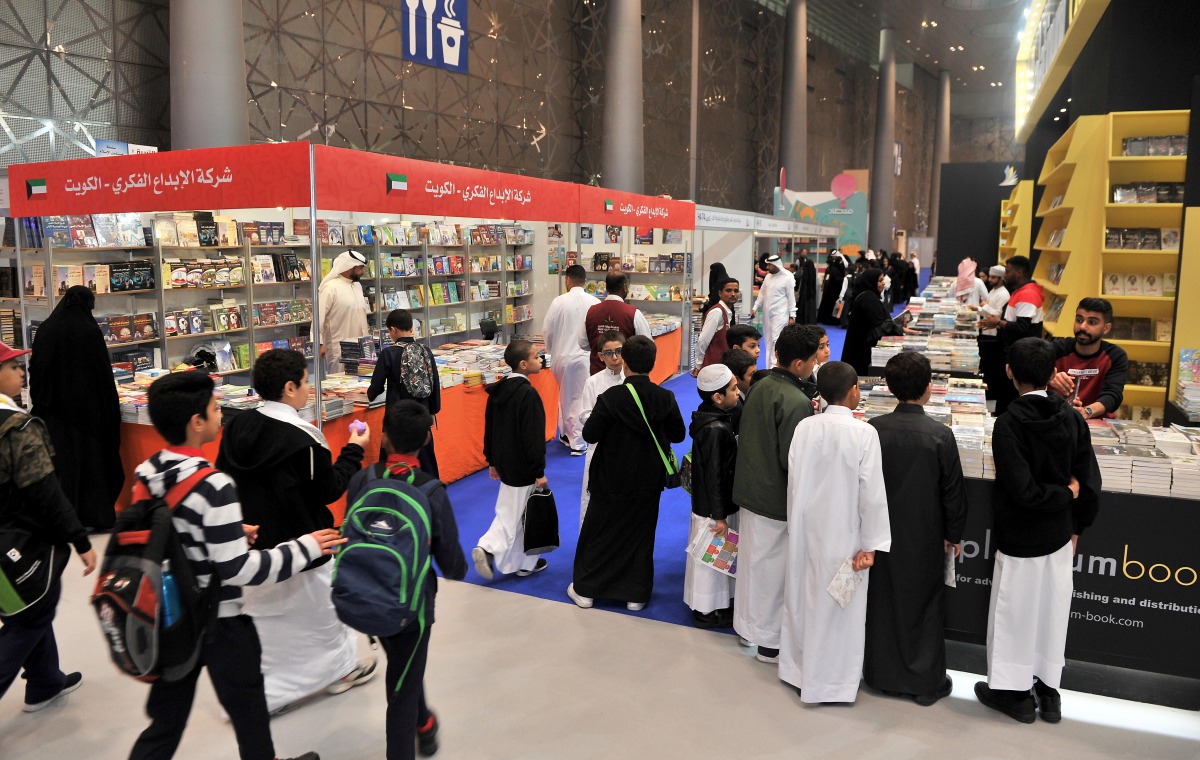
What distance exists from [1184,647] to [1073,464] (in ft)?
3.04

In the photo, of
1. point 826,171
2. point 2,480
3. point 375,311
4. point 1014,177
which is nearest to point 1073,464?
point 2,480

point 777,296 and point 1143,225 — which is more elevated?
point 1143,225

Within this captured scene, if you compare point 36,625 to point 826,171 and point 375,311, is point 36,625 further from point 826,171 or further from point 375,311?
point 826,171

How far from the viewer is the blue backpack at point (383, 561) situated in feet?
7.92

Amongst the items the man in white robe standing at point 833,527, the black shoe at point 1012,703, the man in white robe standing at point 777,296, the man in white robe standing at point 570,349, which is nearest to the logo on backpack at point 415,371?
the man in white robe standing at point 570,349

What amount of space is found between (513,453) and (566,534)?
1129 mm

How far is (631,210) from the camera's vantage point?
8922 mm

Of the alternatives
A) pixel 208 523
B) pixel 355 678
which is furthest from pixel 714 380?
pixel 208 523

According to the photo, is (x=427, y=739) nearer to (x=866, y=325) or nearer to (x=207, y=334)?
(x=866, y=325)

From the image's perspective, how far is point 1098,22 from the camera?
20.4 ft

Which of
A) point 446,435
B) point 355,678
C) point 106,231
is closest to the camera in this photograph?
point 355,678

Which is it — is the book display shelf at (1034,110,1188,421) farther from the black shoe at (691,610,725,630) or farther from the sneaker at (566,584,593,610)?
the sneaker at (566,584,593,610)

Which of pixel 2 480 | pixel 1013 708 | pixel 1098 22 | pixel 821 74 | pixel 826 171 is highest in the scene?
pixel 821 74

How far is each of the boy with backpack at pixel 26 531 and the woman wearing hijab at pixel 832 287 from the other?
608 inches
